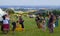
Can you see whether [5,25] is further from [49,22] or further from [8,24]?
[49,22]

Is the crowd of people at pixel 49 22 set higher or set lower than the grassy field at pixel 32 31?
higher

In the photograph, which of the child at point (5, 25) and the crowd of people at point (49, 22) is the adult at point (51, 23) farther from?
the child at point (5, 25)

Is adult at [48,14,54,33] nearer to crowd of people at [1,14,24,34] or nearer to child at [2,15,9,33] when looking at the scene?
crowd of people at [1,14,24,34]

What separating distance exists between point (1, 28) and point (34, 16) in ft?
1.23

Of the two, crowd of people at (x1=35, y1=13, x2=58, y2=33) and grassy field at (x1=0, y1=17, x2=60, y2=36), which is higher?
crowd of people at (x1=35, y1=13, x2=58, y2=33)

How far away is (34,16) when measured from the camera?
5.01ft

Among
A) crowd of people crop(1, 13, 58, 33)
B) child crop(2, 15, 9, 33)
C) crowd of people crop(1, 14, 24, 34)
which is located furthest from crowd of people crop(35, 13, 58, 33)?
child crop(2, 15, 9, 33)

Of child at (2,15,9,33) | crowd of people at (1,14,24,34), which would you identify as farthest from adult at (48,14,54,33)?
child at (2,15,9,33)

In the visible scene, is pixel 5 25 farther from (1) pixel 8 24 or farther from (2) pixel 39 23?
(2) pixel 39 23

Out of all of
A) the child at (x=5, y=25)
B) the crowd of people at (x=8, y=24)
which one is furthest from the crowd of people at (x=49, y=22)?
the child at (x=5, y=25)

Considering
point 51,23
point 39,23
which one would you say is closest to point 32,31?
point 39,23

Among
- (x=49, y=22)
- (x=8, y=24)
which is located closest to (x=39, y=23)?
(x=49, y=22)

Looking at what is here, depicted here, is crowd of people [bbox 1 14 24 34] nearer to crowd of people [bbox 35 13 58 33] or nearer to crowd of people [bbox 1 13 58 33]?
crowd of people [bbox 1 13 58 33]

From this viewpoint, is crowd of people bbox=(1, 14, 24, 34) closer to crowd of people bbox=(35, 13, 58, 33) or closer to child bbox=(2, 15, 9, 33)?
child bbox=(2, 15, 9, 33)
